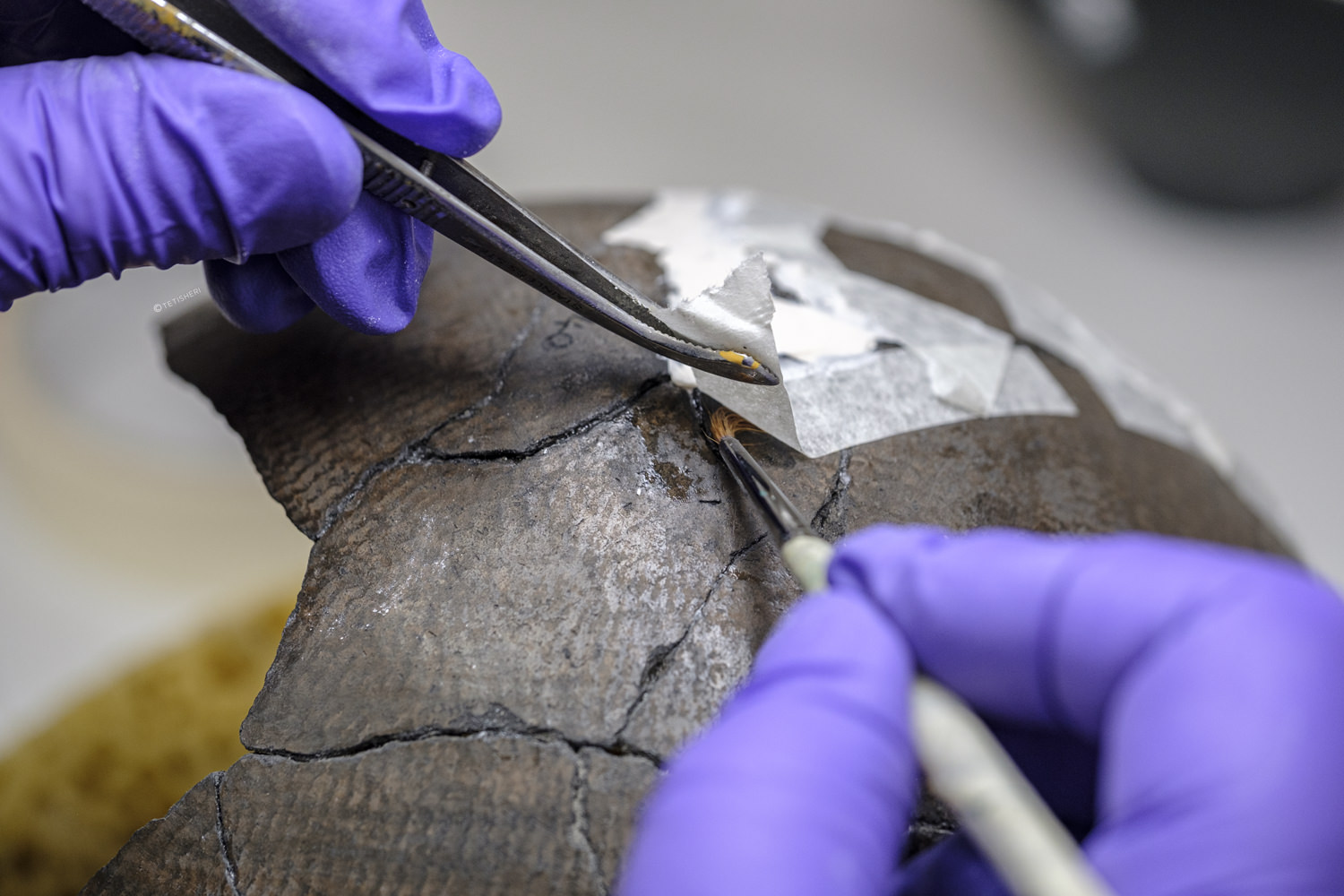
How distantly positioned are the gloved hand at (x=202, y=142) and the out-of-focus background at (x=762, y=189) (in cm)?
166

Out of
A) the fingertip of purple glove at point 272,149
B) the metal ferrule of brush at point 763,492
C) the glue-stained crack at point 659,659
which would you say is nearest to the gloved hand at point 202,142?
the fingertip of purple glove at point 272,149

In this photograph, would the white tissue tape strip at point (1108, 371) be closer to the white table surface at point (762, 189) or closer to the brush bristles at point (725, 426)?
the brush bristles at point (725, 426)

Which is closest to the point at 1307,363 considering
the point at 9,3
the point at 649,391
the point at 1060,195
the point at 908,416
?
the point at 1060,195

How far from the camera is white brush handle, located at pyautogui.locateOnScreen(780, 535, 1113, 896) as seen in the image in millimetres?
560

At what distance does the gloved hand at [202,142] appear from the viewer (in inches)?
35.3

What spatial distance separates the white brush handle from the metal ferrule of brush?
227 millimetres

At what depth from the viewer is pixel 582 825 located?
82 cm

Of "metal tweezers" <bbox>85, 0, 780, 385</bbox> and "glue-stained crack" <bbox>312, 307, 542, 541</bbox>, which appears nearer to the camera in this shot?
"metal tweezers" <bbox>85, 0, 780, 385</bbox>

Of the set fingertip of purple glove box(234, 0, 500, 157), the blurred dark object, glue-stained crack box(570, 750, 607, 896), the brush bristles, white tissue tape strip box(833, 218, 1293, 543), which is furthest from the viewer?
the blurred dark object

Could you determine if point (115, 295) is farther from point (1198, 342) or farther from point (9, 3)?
point (1198, 342)

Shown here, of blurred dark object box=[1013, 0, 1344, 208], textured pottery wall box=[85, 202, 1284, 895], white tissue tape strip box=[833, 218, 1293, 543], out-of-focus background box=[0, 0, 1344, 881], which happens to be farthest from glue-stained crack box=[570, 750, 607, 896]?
blurred dark object box=[1013, 0, 1344, 208]

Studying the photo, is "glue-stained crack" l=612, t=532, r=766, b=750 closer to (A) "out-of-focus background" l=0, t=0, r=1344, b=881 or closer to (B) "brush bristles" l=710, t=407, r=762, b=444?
(B) "brush bristles" l=710, t=407, r=762, b=444

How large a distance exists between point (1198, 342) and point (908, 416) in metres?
2.22

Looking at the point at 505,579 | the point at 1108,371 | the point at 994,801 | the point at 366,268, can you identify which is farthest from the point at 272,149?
the point at 1108,371
